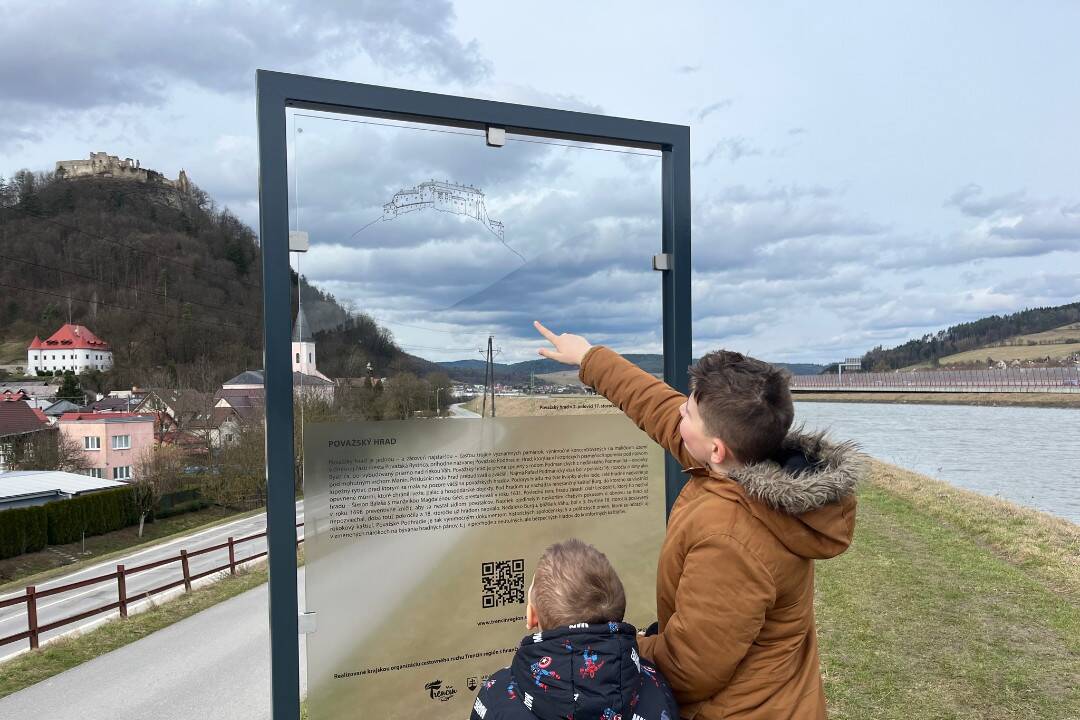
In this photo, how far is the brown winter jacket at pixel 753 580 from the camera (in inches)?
54.9

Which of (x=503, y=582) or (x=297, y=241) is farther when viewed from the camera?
(x=503, y=582)

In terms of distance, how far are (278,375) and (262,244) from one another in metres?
0.44

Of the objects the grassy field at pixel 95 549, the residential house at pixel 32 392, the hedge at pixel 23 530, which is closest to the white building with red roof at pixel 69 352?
the residential house at pixel 32 392

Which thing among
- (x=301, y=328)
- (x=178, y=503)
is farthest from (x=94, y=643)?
(x=178, y=503)

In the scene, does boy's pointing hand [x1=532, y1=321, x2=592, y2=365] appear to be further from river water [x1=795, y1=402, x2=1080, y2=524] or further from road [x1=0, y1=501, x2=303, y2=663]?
road [x1=0, y1=501, x2=303, y2=663]

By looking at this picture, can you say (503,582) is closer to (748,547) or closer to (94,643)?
(748,547)

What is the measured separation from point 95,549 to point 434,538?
5305 centimetres

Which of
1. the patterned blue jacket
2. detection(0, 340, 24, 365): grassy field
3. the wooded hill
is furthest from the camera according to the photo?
detection(0, 340, 24, 365): grassy field

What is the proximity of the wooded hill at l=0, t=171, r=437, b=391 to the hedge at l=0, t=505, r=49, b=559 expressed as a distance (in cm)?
1389

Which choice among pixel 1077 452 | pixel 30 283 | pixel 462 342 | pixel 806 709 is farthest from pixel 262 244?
pixel 30 283

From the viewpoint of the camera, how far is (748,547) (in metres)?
1.41

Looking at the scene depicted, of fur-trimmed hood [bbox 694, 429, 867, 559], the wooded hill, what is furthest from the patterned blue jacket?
the wooded hill

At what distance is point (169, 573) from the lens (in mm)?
39438

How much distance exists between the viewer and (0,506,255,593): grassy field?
3928 centimetres
